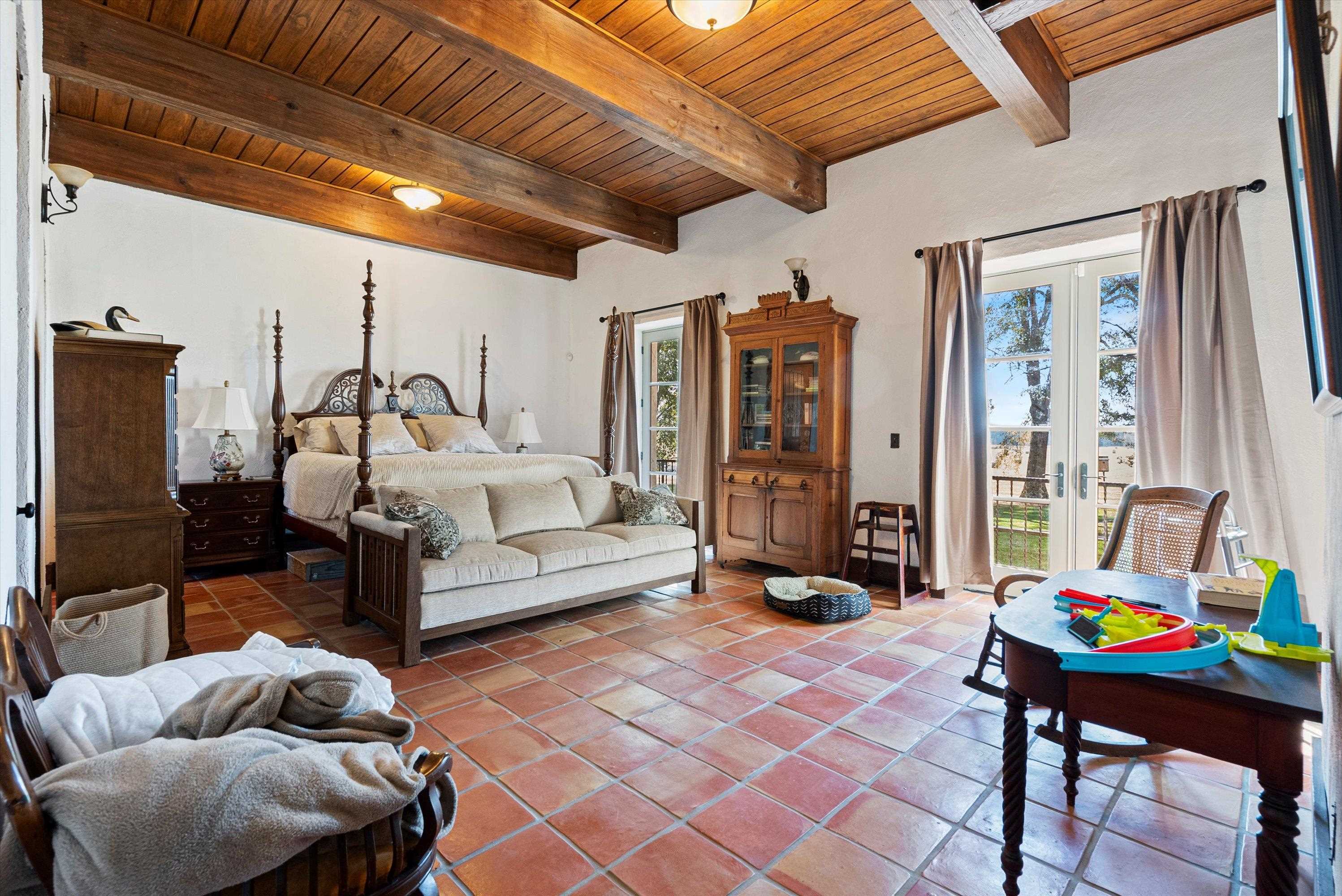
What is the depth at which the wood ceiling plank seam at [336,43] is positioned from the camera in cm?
304

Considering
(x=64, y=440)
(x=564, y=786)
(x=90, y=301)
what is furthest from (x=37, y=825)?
(x=90, y=301)

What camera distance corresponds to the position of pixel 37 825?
79cm

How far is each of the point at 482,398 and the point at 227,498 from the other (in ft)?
7.87

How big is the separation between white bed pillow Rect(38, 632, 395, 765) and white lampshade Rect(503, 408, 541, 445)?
4866 mm

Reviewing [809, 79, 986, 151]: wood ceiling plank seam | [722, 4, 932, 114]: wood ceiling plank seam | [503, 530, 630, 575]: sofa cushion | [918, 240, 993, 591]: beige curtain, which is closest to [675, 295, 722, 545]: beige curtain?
[809, 79, 986, 151]: wood ceiling plank seam

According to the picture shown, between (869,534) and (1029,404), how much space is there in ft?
4.26

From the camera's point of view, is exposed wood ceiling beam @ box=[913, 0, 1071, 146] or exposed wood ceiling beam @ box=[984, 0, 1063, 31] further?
exposed wood ceiling beam @ box=[913, 0, 1071, 146]

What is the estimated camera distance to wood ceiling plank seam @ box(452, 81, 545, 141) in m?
3.76

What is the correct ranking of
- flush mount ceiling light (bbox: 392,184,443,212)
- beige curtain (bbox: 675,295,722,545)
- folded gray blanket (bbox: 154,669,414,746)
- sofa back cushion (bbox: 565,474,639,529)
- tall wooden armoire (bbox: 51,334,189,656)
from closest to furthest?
folded gray blanket (bbox: 154,669,414,746) → tall wooden armoire (bbox: 51,334,189,656) → sofa back cushion (bbox: 565,474,639,529) → flush mount ceiling light (bbox: 392,184,443,212) → beige curtain (bbox: 675,295,722,545)

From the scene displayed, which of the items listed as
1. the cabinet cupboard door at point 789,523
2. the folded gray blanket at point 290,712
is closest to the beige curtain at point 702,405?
the cabinet cupboard door at point 789,523

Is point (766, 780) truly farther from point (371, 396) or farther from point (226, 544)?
point (226, 544)

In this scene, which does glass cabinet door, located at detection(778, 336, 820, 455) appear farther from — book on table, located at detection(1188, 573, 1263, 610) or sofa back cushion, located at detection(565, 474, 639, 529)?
book on table, located at detection(1188, 573, 1263, 610)

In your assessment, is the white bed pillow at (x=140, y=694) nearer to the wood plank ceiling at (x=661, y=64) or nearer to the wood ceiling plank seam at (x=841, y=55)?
the wood plank ceiling at (x=661, y=64)

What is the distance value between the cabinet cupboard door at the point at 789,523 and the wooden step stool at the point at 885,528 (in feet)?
0.98
